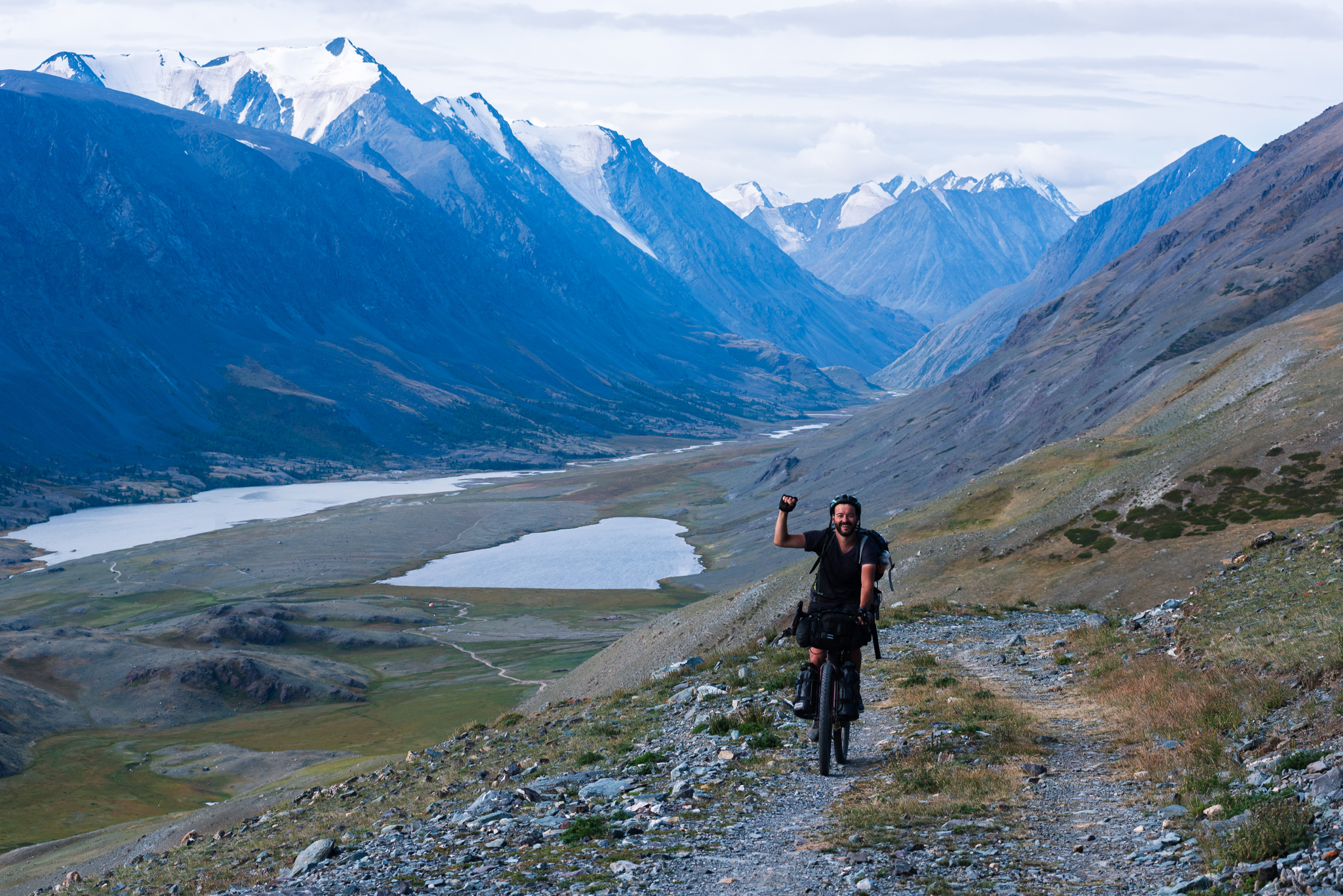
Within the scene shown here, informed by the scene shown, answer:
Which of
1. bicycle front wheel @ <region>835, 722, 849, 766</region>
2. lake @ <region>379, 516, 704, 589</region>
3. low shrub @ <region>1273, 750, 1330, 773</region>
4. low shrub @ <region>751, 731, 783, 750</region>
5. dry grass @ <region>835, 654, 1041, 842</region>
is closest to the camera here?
low shrub @ <region>1273, 750, 1330, 773</region>

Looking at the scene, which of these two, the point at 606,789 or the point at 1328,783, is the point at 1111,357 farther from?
the point at 1328,783

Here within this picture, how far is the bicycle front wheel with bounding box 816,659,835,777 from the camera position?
1479 cm

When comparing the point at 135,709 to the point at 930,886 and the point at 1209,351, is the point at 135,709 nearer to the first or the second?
the point at 930,886

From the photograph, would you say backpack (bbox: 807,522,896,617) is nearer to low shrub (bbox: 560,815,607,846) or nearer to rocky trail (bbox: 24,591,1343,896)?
rocky trail (bbox: 24,591,1343,896)

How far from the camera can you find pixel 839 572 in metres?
15.1

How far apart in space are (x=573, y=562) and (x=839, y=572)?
5637 inches

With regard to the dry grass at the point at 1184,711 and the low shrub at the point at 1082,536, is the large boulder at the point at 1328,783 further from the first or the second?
the low shrub at the point at 1082,536

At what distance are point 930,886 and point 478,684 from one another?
277ft

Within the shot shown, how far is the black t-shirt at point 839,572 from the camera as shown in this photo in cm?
1498

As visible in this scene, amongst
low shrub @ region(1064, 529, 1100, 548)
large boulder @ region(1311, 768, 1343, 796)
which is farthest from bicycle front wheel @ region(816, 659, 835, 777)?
low shrub @ region(1064, 529, 1100, 548)

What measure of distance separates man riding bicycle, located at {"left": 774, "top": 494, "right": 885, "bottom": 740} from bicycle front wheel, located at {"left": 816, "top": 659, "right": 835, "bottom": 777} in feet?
0.87

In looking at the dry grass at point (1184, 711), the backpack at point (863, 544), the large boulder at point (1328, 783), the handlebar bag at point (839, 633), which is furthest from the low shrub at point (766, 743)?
the large boulder at point (1328, 783)

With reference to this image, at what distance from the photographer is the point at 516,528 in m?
189

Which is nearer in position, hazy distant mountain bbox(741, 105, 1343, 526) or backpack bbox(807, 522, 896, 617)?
backpack bbox(807, 522, 896, 617)
